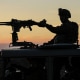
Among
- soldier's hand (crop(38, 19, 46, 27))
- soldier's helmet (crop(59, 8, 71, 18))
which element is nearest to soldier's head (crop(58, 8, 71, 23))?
soldier's helmet (crop(59, 8, 71, 18))

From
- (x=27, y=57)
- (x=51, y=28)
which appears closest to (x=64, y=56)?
(x=27, y=57)

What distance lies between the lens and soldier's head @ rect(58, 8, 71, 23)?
850cm

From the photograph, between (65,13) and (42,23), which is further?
(65,13)

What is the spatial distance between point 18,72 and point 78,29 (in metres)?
1.77

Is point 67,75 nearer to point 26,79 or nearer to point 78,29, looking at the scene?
point 26,79

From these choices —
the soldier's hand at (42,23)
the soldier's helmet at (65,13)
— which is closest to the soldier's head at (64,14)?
the soldier's helmet at (65,13)

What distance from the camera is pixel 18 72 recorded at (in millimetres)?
7188

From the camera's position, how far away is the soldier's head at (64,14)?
27.9 feet

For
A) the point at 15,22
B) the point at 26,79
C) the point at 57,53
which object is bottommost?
the point at 26,79

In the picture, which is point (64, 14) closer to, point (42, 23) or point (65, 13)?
point (65, 13)

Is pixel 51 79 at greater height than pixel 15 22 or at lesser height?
lesser

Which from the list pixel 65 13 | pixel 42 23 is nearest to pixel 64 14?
pixel 65 13

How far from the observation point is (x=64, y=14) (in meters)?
8.56

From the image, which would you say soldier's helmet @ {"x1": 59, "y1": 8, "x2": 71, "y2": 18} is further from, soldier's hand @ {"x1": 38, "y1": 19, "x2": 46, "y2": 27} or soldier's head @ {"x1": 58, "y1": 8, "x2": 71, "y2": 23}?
soldier's hand @ {"x1": 38, "y1": 19, "x2": 46, "y2": 27}
